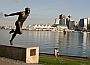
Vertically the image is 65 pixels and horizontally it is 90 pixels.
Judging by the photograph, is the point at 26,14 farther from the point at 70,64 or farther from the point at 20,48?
the point at 70,64

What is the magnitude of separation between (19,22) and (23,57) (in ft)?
7.87

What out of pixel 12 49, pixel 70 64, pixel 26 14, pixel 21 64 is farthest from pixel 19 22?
pixel 70 64

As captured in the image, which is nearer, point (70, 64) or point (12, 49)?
point (12, 49)

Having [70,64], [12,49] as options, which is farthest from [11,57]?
[70,64]

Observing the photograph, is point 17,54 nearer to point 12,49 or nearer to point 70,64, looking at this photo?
point 12,49

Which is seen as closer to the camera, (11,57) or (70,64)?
(11,57)

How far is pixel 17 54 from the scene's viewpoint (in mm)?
16156

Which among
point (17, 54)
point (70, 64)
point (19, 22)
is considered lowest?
point (70, 64)

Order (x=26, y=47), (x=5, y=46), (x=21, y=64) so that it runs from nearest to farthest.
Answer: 1. (x=21, y=64)
2. (x=26, y=47)
3. (x=5, y=46)

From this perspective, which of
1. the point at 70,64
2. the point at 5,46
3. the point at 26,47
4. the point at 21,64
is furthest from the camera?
the point at 70,64

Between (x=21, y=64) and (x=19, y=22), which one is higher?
(x=19, y=22)

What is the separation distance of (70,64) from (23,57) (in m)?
5.60

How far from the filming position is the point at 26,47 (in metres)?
15.8

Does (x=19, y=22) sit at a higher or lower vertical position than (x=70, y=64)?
higher
